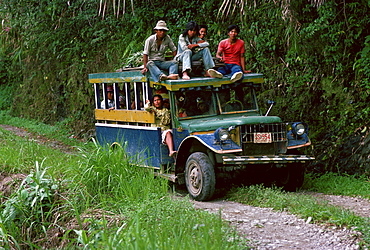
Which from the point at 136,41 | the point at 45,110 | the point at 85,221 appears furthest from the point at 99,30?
the point at 85,221

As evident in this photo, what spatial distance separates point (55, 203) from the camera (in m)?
7.55

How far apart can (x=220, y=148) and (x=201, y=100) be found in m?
1.34

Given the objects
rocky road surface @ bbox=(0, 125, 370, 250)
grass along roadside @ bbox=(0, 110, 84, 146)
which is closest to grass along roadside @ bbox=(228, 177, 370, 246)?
rocky road surface @ bbox=(0, 125, 370, 250)

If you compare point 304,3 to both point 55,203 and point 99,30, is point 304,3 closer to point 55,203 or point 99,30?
point 55,203

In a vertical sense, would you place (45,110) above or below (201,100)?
below

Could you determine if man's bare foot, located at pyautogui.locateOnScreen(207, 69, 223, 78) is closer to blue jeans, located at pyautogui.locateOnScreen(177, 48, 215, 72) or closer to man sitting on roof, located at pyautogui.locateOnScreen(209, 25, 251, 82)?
blue jeans, located at pyautogui.locateOnScreen(177, 48, 215, 72)

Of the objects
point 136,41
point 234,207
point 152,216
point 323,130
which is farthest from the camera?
point 136,41

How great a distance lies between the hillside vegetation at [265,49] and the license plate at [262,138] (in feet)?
6.35

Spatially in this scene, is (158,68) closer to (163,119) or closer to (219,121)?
(163,119)

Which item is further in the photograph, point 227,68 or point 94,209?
point 227,68

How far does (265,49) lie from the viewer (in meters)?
11.8

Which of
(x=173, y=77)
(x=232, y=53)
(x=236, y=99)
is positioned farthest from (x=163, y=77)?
(x=232, y=53)

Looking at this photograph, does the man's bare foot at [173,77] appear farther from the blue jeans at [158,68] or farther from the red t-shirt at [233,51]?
the red t-shirt at [233,51]

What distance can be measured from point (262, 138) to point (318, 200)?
4.04ft
